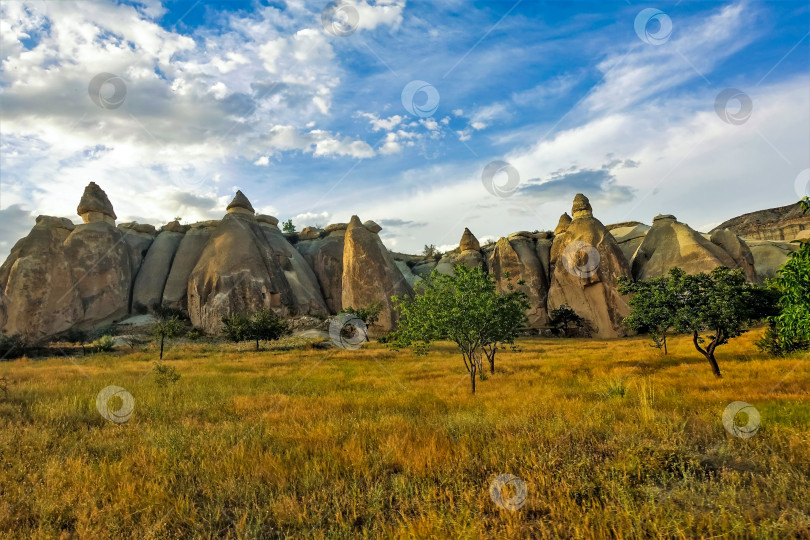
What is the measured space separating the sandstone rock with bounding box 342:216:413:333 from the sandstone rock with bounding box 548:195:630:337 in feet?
65.9

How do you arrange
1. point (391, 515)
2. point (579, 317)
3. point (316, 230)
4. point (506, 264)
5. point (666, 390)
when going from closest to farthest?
point (391, 515) → point (666, 390) → point (579, 317) → point (506, 264) → point (316, 230)

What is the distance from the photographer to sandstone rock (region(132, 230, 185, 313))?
45.9 meters

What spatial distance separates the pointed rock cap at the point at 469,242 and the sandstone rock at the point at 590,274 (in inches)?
531

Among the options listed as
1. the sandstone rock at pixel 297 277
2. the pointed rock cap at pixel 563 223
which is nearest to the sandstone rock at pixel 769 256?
the pointed rock cap at pixel 563 223

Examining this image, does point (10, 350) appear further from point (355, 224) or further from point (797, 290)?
point (797, 290)

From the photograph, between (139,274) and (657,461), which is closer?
(657,461)

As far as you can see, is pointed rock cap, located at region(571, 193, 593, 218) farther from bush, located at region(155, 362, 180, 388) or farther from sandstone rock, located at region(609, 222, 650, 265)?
bush, located at region(155, 362, 180, 388)

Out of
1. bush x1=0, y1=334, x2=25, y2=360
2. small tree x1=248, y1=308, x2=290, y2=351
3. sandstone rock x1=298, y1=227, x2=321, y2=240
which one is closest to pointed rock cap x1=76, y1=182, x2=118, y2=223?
bush x1=0, y1=334, x2=25, y2=360

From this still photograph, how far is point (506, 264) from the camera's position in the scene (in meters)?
51.9

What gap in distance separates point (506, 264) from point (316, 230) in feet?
102

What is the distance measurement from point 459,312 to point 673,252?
41.8 meters

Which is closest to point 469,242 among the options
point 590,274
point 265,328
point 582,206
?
point 582,206

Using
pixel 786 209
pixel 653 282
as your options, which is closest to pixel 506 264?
pixel 653 282

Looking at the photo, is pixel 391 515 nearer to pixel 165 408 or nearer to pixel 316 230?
pixel 165 408
